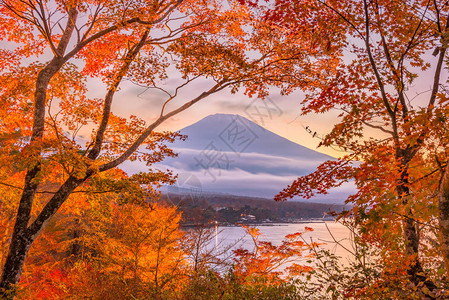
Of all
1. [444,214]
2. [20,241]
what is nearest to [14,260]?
[20,241]

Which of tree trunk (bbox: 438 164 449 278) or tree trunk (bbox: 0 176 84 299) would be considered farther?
tree trunk (bbox: 0 176 84 299)

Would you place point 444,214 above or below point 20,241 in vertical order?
above

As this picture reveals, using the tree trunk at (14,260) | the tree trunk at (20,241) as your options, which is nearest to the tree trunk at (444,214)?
the tree trunk at (20,241)

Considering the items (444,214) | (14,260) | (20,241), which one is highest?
(444,214)

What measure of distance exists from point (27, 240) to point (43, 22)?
4.77 m

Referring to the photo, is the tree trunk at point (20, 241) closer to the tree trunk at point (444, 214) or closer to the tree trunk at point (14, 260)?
the tree trunk at point (14, 260)

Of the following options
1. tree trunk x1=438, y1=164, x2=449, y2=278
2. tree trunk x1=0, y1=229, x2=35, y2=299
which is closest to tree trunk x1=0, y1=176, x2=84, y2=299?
tree trunk x1=0, y1=229, x2=35, y2=299

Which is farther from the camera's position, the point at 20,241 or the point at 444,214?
the point at 20,241

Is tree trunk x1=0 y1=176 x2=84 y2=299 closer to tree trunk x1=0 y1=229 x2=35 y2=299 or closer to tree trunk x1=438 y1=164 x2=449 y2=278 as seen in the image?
tree trunk x1=0 y1=229 x2=35 y2=299

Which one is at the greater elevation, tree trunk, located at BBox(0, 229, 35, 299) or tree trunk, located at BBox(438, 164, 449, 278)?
tree trunk, located at BBox(438, 164, 449, 278)

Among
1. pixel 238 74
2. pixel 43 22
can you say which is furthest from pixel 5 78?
pixel 238 74

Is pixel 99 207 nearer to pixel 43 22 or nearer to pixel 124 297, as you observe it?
pixel 124 297

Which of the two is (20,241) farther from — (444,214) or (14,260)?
(444,214)

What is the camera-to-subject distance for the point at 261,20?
8406 mm
